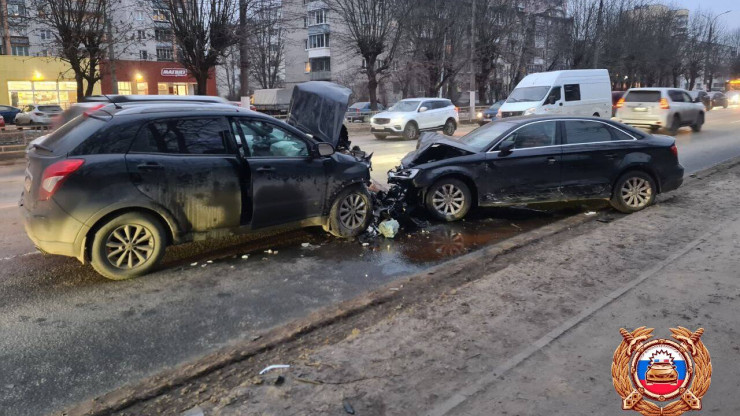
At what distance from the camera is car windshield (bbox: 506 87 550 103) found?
19.8 metres

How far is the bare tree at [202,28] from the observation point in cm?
2252

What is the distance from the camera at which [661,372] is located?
9.72 feet

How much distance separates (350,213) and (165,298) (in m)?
2.62

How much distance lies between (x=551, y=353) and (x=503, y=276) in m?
1.65

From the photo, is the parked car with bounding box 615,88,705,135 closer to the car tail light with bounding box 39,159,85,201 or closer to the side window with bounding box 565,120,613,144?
the side window with bounding box 565,120,613,144

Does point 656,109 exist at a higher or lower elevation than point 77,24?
lower

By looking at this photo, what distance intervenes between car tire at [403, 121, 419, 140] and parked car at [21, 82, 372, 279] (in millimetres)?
14946

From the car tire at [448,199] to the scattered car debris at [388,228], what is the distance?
79 cm

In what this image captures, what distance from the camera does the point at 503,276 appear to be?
5.25 m

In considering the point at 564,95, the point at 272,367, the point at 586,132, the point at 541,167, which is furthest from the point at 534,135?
the point at 564,95

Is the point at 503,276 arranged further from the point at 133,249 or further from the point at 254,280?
the point at 133,249

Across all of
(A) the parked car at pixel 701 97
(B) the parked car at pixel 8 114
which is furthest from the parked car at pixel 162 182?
(B) the parked car at pixel 8 114

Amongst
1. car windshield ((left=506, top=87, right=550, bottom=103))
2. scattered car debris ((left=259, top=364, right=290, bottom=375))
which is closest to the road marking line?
scattered car debris ((left=259, top=364, right=290, bottom=375))

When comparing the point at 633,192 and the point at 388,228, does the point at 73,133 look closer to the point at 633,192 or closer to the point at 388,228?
the point at 388,228
